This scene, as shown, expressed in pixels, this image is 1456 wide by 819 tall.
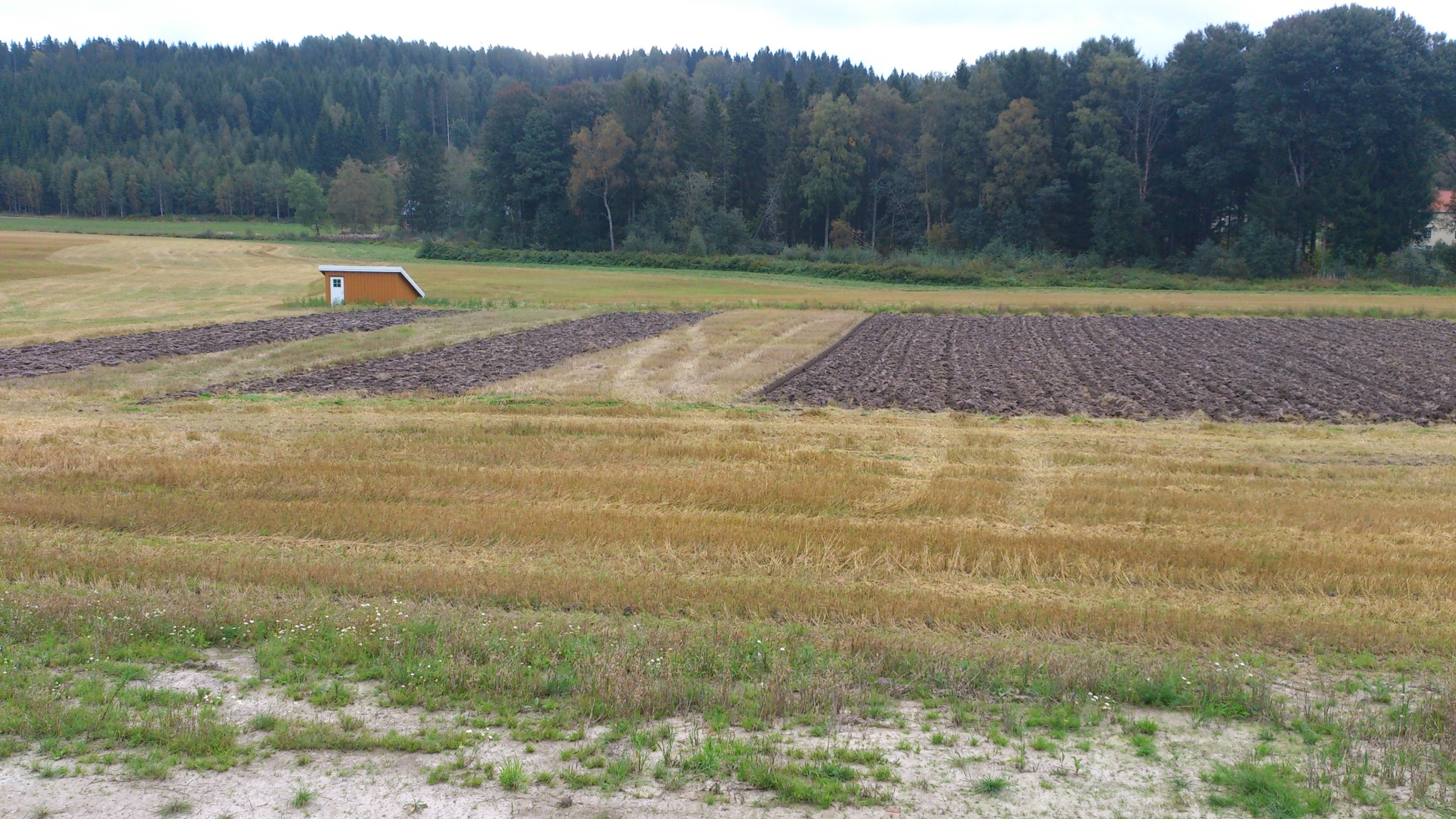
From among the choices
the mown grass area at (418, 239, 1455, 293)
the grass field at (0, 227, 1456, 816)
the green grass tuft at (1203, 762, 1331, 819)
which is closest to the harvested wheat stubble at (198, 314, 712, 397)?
the grass field at (0, 227, 1456, 816)

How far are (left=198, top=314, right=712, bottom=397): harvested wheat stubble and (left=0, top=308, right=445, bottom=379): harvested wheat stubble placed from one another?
5603mm

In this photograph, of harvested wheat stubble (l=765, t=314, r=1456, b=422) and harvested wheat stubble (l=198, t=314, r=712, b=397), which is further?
harvested wheat stubble (l=198, t=314, r=712, b=397)

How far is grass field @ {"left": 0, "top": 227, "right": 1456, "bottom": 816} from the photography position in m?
5.67

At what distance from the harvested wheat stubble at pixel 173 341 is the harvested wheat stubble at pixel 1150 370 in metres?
17.6

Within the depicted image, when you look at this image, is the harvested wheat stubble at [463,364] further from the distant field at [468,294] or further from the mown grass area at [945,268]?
the mown grass area at [945,268]

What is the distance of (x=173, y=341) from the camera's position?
103ft

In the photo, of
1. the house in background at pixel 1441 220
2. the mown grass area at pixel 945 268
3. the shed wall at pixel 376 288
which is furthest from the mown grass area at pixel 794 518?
the house in background at pixel 1441 220

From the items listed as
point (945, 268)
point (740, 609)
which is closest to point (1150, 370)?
point (740, 609)

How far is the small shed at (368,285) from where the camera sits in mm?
48062

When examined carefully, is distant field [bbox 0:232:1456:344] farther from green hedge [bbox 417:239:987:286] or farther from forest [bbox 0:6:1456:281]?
forest [bbox 0:6:1456:281]

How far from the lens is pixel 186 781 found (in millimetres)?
5383

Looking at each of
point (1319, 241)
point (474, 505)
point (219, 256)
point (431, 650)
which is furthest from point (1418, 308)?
point (219, 256)

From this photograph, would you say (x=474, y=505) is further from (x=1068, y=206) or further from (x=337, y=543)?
(x=1068, y=206)

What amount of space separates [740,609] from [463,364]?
20627 millimetres
